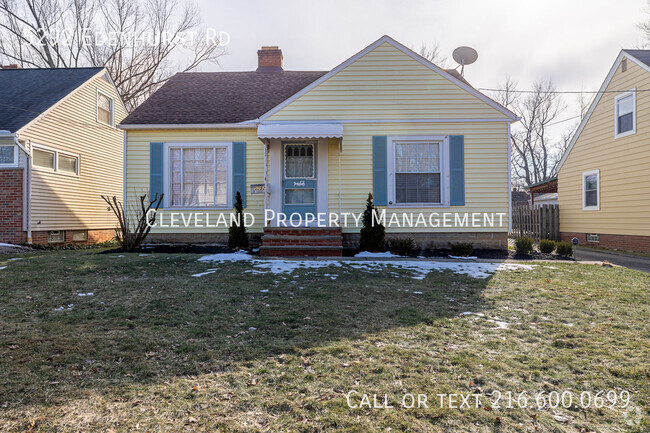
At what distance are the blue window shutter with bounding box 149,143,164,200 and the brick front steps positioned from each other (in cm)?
346

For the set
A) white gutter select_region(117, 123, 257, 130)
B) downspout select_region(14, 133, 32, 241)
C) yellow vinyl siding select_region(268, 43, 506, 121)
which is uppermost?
yellow vinyl siding select_region(268, 43, 506, 121)

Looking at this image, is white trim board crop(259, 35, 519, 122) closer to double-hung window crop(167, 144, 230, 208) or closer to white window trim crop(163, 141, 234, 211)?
white window trim crop(163, 141, 234, 211)

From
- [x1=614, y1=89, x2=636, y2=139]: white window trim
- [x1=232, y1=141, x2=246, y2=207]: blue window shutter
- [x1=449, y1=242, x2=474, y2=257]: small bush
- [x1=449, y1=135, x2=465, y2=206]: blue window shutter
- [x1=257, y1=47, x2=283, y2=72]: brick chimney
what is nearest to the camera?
[x1=449, y1=242, x2=474, y2=257]: small bush

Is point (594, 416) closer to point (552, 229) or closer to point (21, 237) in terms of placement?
point (21, 237)

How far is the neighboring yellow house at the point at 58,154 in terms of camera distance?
10.8m

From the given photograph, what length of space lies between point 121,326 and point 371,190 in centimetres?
680

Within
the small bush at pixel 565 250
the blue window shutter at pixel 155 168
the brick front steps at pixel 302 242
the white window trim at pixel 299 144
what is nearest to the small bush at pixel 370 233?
the brick front steps at pixel 302 242

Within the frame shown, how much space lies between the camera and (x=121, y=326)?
3.63 meters

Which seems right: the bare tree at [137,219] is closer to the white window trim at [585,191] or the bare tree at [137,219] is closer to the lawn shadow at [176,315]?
the lawn shadow at [176,315]

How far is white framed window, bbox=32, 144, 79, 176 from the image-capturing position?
1136 cm

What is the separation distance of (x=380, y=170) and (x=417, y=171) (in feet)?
3.19

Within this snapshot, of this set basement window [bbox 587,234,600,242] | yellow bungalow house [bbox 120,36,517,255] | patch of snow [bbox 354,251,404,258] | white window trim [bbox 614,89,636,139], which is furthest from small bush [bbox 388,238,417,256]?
white window trim [bbox 614,89,636,139]

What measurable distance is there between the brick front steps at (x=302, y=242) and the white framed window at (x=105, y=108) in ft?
35.4

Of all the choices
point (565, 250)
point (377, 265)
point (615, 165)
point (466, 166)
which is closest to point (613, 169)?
point (615, 165)
